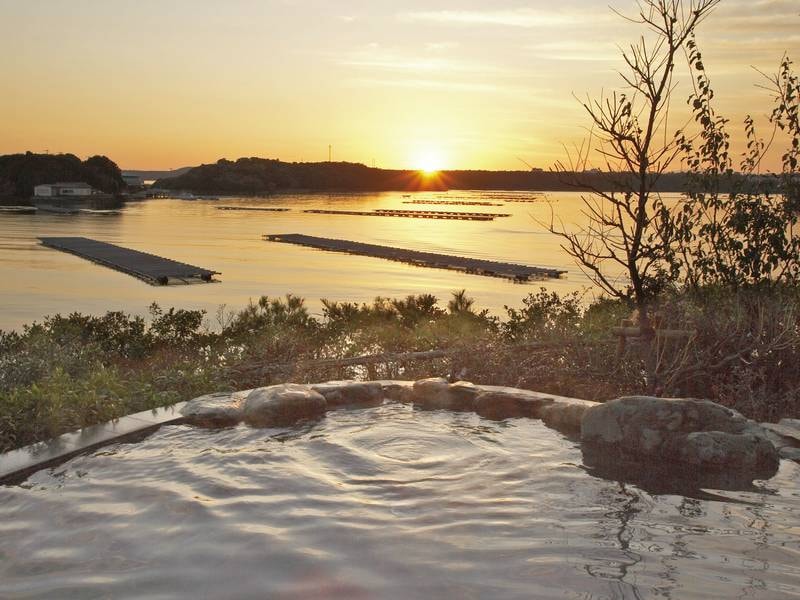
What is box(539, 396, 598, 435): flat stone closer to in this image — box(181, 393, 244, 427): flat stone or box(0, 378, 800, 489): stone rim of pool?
box(0, 378, 800, 489): stone rim of pool

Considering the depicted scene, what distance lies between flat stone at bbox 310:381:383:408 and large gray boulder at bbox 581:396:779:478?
2.20 metres

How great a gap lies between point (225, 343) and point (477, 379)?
463 centimetres

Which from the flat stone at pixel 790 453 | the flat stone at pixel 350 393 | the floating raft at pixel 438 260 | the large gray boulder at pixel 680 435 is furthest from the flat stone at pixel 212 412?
the floating raft at pixel 438 260

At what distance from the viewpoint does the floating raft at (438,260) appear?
42250 millimetres

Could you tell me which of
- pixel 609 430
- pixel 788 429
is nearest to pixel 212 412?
pixel 609 430

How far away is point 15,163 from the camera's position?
14062 cm

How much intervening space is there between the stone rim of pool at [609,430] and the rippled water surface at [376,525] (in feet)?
0.54

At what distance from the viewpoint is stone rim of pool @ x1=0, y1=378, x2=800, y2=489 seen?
6.05 metres

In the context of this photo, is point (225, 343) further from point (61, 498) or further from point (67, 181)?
point (67, 181)

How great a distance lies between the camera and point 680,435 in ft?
20.8

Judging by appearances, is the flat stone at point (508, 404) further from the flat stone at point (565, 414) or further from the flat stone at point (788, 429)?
the flat stone at point (788, 429)

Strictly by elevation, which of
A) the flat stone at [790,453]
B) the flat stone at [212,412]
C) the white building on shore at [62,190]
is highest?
the white building on shore at [62,190]

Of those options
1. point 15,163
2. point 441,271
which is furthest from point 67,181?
point 441,271

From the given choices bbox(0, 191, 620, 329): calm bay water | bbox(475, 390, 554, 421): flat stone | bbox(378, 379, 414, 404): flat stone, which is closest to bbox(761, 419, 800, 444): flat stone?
bbox(475, 390, 554, 421): flat stone
